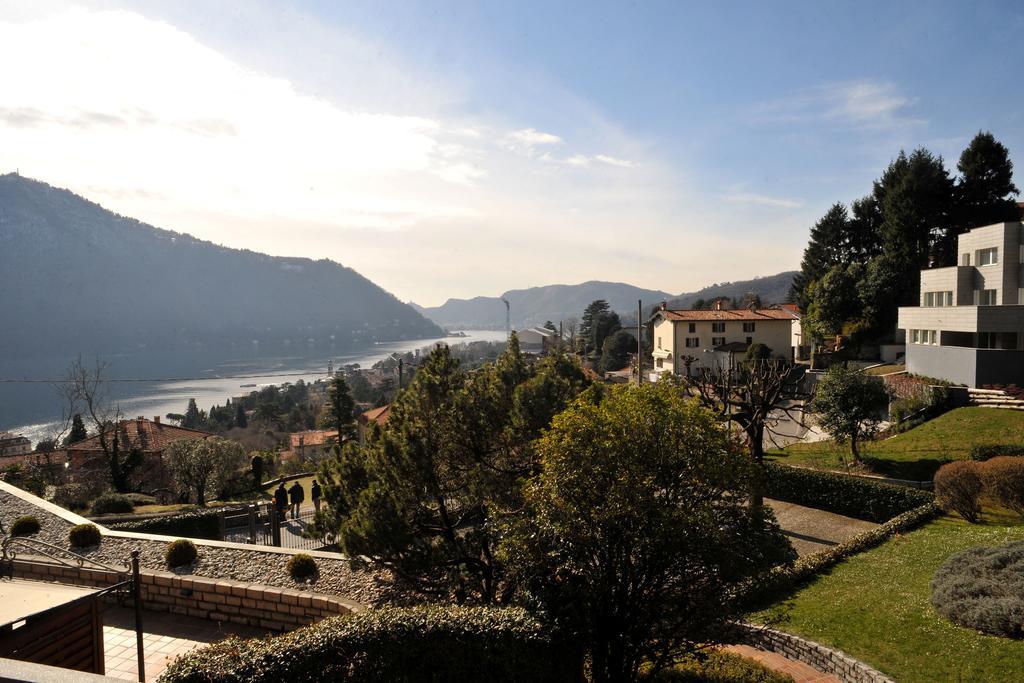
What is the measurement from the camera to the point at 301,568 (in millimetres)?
11539

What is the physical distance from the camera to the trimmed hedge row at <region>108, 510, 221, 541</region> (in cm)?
1652

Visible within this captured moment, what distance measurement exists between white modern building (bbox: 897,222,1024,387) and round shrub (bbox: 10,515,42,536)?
34609 mm

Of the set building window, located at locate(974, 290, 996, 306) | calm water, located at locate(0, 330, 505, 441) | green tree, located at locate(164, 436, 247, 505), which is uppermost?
building window, located at locate(974, 290, 996, 306)

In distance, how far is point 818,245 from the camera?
183 feet

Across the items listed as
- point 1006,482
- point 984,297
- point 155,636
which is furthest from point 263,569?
point 984,297

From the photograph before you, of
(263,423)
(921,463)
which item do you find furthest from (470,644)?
(263,423)

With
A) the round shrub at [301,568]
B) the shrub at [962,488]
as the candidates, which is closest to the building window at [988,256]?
the shrub at [962,488]

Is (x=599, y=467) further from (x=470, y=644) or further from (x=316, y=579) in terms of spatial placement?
(x=316, y=579)

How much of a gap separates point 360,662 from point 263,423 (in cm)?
7403

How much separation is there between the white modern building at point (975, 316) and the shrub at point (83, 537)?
108 feet

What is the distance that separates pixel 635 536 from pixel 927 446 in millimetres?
19416

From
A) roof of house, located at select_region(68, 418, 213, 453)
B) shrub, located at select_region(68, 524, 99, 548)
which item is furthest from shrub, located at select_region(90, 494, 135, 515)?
roof of house, located at select_region(68, 418, 213, 453)

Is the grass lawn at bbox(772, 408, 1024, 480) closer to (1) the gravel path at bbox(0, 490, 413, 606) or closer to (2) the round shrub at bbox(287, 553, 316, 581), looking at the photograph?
(1) the gravel path at bbox(0, 490, 413, 606)

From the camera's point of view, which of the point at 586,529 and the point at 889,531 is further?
the point at 889,531
